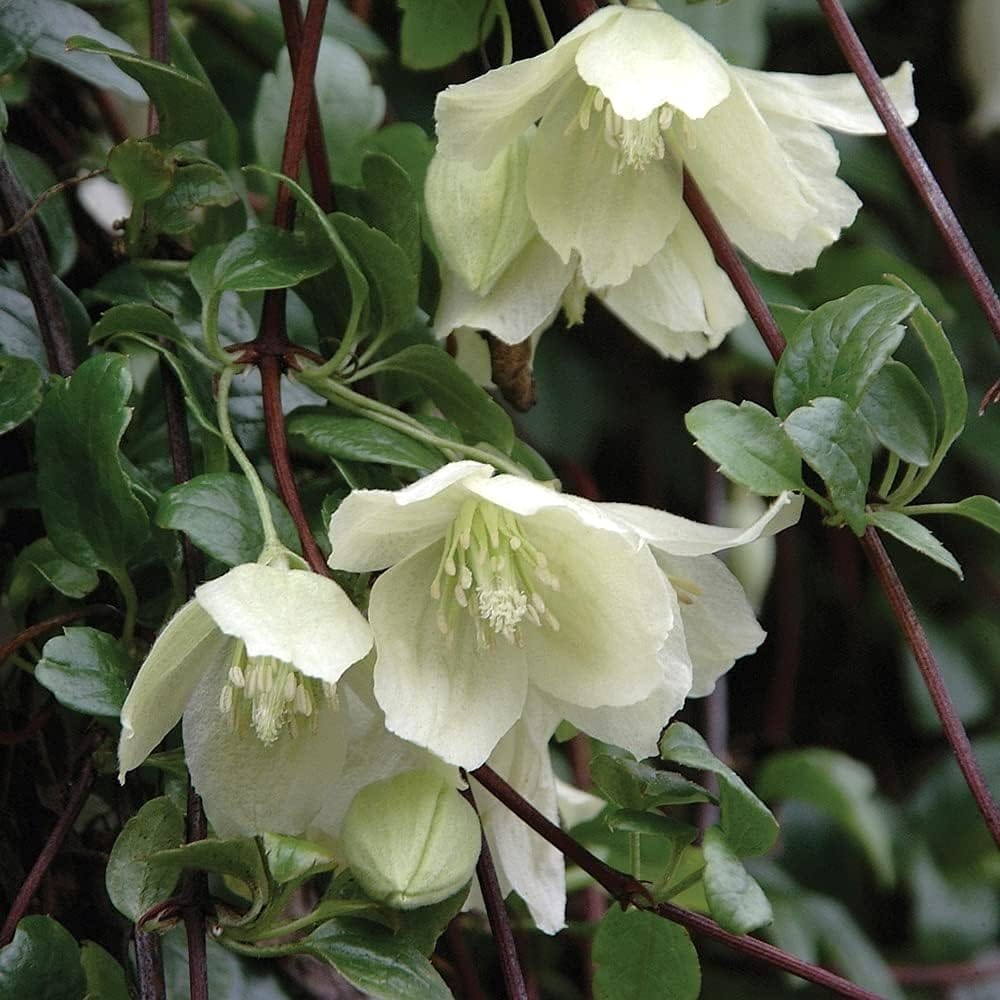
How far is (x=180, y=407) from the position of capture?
465 mm

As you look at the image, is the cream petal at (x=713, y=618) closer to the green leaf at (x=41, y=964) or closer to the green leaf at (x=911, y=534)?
the green leaf at (x=911, y=534)

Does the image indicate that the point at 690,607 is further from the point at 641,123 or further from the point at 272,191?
the point at 272,191

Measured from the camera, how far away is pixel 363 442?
43 centimetres

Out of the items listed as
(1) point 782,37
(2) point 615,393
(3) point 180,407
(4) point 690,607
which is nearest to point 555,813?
(4) point 690,607

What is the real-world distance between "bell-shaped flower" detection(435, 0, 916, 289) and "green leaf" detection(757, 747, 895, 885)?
1.66 ft

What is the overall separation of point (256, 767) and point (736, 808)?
0.14m

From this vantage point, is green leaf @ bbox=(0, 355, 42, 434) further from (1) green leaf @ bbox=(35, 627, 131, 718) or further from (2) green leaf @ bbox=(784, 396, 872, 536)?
(2) green leaf @ bbox=(784, 396, 872, 536)

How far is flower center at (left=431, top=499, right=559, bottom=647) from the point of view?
413 mm

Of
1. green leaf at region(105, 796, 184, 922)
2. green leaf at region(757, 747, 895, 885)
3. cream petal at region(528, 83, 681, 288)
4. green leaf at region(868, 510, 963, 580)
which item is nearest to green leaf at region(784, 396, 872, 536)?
green leaf at region(868, 510, 963, 580)

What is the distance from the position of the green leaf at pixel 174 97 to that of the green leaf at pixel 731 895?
11.5 inches

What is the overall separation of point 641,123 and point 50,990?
329mm

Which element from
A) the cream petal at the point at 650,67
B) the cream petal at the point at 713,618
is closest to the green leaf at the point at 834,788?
A: the cream petal at the point at 713,618

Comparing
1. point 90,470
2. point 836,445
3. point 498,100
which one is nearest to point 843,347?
point 836,445

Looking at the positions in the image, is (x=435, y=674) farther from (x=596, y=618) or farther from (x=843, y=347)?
(x=843, y=347)
